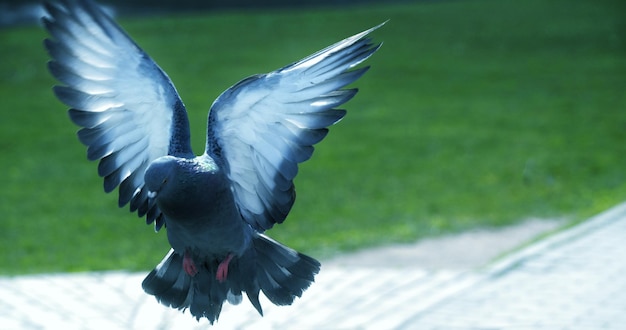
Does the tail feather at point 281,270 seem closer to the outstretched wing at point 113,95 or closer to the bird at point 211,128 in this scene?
the bird at point 211,128

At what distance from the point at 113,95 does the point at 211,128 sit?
0.44 meters

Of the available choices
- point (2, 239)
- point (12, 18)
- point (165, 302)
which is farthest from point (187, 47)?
point (165, 302)

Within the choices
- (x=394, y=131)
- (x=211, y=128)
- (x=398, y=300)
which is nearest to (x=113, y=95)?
(x=211, y=128)

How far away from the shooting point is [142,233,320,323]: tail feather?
12.6 feet

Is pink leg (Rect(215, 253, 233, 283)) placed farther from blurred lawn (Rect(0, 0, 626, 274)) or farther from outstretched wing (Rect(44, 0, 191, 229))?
blurred lawn (Rect(0, 0, 626, 274))

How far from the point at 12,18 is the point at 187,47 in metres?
5.58

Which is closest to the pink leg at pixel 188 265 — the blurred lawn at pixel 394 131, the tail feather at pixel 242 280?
the tail feather at pixel 242 280

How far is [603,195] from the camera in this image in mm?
9094

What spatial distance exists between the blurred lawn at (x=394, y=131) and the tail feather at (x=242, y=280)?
3363 mm

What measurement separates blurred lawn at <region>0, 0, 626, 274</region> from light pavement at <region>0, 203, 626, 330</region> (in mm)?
1064

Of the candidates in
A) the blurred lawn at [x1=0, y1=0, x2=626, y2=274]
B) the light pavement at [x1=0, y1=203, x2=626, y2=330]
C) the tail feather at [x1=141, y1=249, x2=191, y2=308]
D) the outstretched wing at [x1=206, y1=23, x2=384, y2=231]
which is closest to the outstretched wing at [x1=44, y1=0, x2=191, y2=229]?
the outstretched wing at [x1=206, y1=23, x2=384, y2=231]

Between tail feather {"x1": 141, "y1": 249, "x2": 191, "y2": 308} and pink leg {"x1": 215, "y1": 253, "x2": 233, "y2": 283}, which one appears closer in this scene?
pink leg {"x1": 215, "y1": 253, "x2": 233, "y2": 283}

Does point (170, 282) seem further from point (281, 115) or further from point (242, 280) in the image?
point (281, 115)

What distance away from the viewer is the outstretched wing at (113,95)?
360cm
